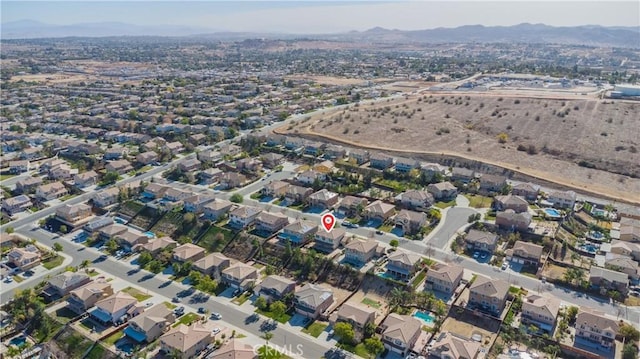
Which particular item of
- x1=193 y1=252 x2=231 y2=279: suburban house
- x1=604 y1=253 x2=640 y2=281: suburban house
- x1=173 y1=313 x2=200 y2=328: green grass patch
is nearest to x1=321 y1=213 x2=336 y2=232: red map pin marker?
x1=193 y1=252 x2=231 y2=279: suburban house

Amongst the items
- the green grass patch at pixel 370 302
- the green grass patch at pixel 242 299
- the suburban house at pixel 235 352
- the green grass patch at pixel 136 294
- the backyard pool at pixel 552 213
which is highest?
the backyard pool at pixel 552 213

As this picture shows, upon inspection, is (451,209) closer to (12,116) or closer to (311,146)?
(311,146)

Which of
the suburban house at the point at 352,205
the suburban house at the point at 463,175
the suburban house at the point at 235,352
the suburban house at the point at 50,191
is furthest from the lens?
the suburban house at the point at 463,175

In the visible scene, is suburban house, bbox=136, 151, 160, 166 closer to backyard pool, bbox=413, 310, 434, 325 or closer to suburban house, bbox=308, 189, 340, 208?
suburban house, bbox=308, 189, 340, 208

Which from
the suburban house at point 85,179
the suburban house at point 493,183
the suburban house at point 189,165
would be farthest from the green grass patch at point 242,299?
the suburban house at point 85,179

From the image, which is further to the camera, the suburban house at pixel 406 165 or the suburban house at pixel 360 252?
the suburban house at pixel 406 165

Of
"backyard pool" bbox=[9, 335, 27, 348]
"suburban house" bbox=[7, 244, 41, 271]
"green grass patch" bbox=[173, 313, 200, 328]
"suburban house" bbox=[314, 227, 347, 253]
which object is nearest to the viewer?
"backyard pool" bbox=[9, 335, 27, 348]

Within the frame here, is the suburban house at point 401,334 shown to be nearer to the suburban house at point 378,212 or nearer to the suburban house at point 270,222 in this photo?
the suburban house at point 378,212

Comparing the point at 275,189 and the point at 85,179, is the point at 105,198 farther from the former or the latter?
the point at 275,189
